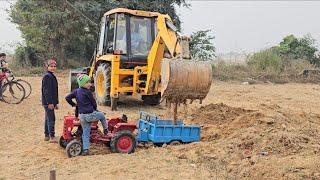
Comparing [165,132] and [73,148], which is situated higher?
[165,132]

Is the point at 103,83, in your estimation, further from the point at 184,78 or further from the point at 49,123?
the point at 184,78

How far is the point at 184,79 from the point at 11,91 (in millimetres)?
7579

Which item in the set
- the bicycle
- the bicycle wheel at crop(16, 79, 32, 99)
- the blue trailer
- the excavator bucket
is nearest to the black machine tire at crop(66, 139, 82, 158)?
the blue trailer

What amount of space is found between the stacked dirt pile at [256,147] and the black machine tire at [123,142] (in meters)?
0.76

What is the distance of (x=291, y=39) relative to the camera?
99.6 ft

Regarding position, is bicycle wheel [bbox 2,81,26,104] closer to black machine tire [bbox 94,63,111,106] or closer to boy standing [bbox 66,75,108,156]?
black machine tire [bbox 94,63,111,106]

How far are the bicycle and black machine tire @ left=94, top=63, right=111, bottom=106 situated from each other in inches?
90.1

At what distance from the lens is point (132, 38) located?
14.0 m

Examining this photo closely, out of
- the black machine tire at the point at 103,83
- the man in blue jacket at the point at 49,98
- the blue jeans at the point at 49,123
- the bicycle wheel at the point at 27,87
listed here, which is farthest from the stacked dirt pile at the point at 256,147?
the bicycle wheel at the point at 27,87

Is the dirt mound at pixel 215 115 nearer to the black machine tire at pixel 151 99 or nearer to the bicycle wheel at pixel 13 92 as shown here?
the black machine tire at pixel 151 99

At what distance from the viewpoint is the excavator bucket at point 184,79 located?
9.10m

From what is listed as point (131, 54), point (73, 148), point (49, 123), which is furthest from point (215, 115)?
point (73, 148)

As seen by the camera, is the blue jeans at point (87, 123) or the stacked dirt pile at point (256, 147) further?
the blue jeans at point (87, 123)

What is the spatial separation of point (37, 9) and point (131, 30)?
1169 centimetres
